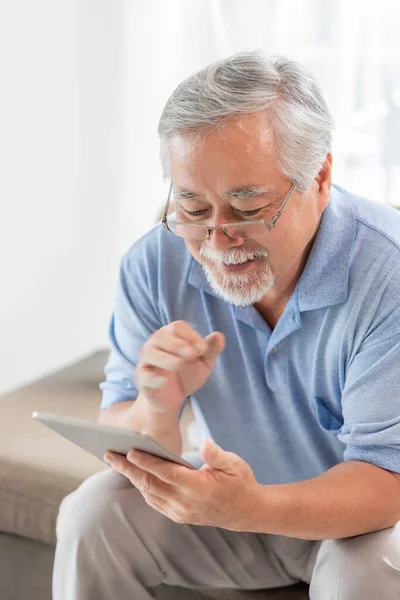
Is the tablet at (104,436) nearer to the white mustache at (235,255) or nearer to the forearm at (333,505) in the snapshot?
the forearm at (333,505)

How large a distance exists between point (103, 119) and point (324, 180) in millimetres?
1673

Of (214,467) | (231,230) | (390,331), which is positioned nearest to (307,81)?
(231,230)

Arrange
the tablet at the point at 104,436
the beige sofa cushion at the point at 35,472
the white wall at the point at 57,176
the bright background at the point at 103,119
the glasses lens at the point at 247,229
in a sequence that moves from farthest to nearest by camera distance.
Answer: the white wall at the point at 57,176, the bright background at the point at 103,119, the beige sofa cushion at the point at 35,472, the glasses lens at the point at 247,229, the tablet at the point at 104,436

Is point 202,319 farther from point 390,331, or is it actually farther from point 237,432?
point 390,331

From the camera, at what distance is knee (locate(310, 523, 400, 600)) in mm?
1142

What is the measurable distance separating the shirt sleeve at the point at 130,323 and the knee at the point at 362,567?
45cm

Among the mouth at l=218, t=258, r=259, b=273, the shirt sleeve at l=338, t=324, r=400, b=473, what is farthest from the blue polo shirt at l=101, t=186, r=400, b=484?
the mouth at l=218, t=258, r=259, b=273

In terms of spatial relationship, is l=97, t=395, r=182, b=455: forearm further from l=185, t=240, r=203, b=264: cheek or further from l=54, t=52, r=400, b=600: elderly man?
l=185, t=240, r=203, b=264: cheek

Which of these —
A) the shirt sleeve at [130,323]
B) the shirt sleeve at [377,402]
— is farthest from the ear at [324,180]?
the shirt sleeve at [130,323]

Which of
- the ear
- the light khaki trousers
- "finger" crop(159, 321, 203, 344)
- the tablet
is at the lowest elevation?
the light khaki trousers

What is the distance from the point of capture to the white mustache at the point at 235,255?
124cm

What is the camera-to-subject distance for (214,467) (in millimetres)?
1103

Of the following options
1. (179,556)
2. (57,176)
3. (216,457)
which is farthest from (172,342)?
(57,176)

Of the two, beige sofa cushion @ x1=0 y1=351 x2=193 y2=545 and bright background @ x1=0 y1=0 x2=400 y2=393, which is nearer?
beige sofa cushion @ x1=0 y1=351 x2=193 y2=545
